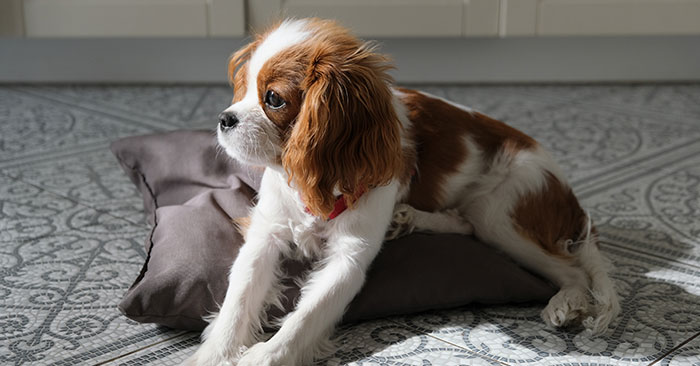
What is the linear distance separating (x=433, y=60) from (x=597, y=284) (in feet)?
7.13

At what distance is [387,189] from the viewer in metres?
1.47

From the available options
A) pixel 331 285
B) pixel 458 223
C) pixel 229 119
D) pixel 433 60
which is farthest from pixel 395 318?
pixel 433 60

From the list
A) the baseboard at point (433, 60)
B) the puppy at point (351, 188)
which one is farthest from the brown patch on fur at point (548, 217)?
the baseboard at point (433, 60)

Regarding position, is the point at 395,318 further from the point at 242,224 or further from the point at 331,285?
the point at 242,224

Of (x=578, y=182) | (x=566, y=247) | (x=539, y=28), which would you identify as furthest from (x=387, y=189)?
(x=539, y=28)

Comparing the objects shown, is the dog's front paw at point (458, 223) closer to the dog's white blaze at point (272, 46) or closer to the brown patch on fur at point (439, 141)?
the brown patch on fur at point (439, 141)

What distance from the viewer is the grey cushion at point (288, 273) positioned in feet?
4.70

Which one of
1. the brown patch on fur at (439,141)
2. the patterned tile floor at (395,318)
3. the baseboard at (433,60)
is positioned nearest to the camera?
the patterned tile floor at (395,318)

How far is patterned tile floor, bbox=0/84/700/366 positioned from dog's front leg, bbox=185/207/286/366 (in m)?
→ 0.08

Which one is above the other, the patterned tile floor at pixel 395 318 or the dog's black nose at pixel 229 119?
the dog's black nose at pixel 229 119

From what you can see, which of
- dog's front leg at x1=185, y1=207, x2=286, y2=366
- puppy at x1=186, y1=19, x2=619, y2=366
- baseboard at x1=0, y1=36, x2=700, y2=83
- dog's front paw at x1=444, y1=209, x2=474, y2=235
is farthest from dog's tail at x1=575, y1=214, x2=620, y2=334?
baseboard at x1=0, y1=36, x2=700, y2=83

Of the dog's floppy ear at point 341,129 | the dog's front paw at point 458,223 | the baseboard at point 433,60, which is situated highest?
the dog's floppy ear at point 341,129

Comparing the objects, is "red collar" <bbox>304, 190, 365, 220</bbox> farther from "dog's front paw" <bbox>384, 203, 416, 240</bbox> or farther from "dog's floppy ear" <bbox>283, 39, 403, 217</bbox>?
"dog's front paw" <bbox>384, 203, 416, 240</bbox>

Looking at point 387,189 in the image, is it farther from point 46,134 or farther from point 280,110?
point 46,134
